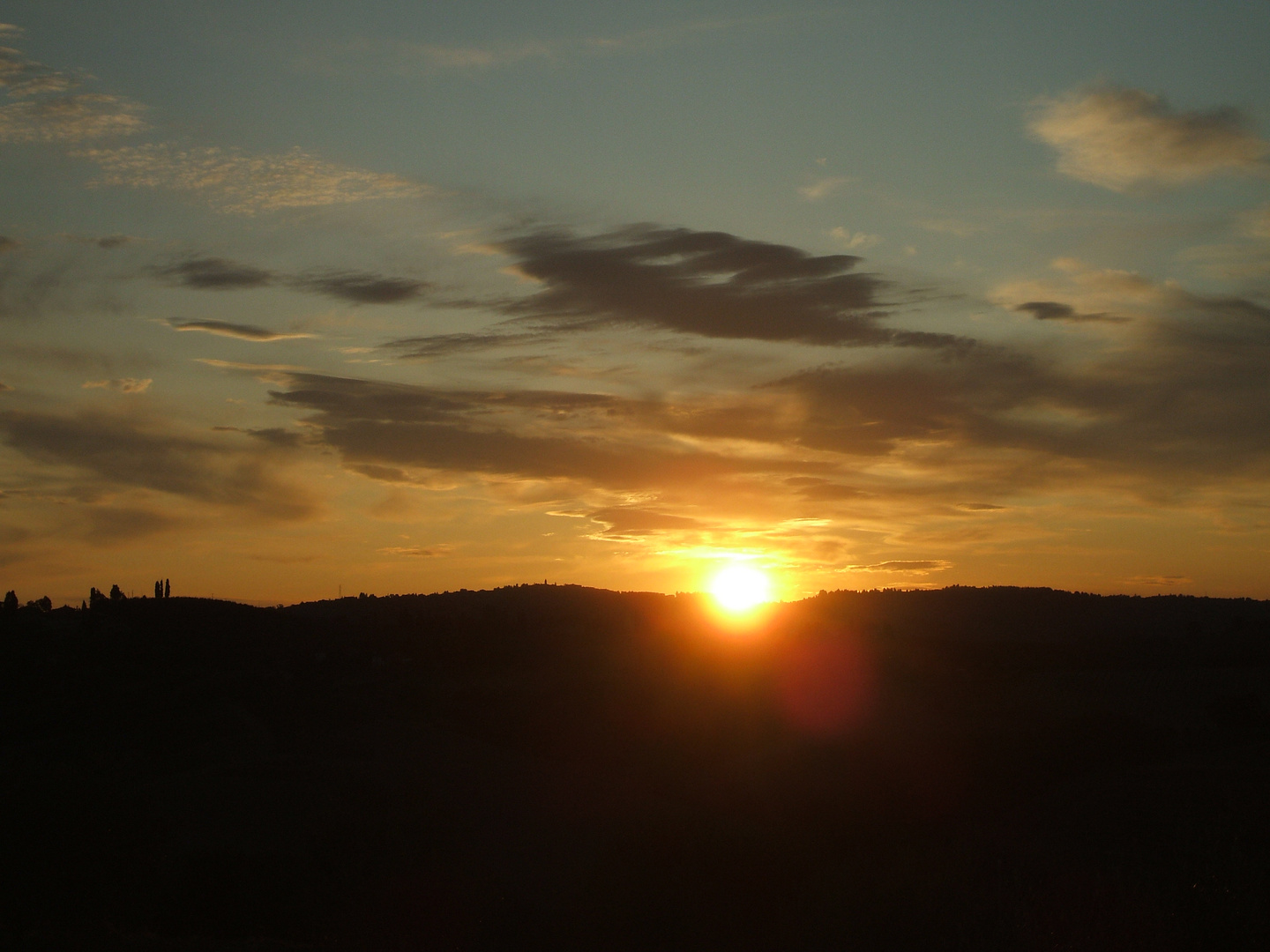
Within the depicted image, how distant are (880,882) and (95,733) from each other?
33362 millimetres

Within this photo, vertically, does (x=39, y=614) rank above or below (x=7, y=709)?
above

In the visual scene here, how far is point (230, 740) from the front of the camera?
41375 millimetres

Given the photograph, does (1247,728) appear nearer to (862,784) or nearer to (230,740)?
(862,784)

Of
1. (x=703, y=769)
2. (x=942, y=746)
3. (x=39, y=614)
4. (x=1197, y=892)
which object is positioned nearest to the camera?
(x=1197, y=892)

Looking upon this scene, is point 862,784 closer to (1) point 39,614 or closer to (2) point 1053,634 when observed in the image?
(1) point 39,614

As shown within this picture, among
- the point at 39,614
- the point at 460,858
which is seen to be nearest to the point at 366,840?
the point at 460,858

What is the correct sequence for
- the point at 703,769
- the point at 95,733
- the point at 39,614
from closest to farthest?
the point at 703,769
the point at 95,733
the point at 39,614

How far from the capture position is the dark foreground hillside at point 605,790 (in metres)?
19.4

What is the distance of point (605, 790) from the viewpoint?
116 ft

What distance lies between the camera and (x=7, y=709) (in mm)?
44312

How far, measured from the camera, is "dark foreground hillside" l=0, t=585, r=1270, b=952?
762 inches

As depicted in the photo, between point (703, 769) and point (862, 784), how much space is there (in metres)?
8.34

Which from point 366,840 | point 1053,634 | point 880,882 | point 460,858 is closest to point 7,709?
point 366,840

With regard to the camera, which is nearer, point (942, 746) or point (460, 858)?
point (460, 858)
